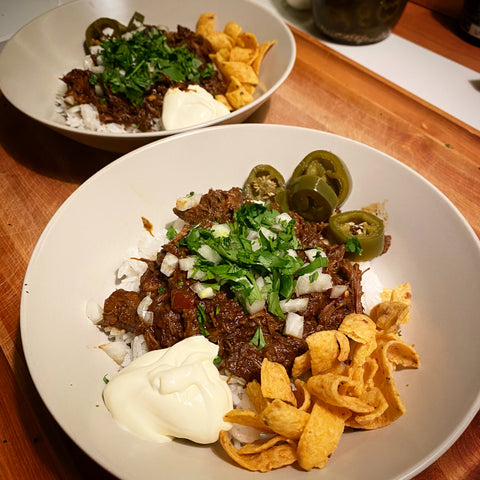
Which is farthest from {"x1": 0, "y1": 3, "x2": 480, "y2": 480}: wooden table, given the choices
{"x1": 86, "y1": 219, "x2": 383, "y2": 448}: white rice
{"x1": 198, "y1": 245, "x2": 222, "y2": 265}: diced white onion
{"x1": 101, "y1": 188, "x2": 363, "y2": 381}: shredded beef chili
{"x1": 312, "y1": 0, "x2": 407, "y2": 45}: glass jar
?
{"x1": 198, "y1": 245, "x2": 222, "y2": 265}: diced white onion

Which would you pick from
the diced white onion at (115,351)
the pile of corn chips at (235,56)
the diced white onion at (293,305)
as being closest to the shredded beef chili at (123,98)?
the pile of corn chips at (235,56)

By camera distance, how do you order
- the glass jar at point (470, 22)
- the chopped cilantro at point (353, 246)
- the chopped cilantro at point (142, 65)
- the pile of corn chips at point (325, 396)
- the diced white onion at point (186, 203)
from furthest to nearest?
the glass jar at point (470, 22) → the chopped cilantro at point (142, 65) → the diced white onion at point (186, 203) → the chopped cilantro at point (353, 246) → the pile of corn chips at point (325, 396)

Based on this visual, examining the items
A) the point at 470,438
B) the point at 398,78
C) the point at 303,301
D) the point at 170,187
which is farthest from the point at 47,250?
the point at 398,78

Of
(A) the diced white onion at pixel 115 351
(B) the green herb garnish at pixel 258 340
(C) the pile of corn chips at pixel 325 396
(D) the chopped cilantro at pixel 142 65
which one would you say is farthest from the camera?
(D) the chopped cilantro at pixel 142 65

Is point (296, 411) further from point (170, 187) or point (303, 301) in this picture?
point (170, 187)

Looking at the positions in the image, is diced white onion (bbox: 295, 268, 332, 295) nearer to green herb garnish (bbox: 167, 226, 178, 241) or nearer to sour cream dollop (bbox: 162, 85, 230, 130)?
green herb garnish (bbox: 167, 226, 178, 241)

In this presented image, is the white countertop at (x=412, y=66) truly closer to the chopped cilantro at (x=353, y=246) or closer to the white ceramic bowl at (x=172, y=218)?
the white ceramic bowl at (x=172, y=218)

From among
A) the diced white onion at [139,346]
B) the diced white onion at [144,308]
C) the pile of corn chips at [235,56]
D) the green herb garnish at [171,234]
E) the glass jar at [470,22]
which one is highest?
the glass jar at [470,22]
